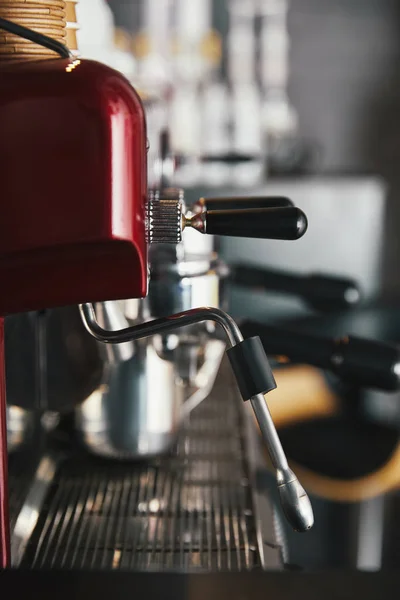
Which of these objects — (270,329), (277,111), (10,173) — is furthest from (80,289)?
(277,111)

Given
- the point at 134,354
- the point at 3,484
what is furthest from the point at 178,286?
the point at 3,484

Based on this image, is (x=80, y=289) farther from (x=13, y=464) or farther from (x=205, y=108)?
(x=205, y=108)

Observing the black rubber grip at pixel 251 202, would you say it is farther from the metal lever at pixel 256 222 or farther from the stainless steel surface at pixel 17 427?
the stainless steel surface at pixel 17 427

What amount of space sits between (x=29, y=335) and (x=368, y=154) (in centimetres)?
214

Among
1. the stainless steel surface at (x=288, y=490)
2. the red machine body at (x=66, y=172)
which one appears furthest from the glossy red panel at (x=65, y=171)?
the stainless steel surface at (x=288, y=490)

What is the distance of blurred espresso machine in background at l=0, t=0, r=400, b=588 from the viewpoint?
1.20 ft

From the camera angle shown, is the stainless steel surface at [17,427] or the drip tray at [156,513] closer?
the drip tray at [156,513]

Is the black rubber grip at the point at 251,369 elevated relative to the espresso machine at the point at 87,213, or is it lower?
lower

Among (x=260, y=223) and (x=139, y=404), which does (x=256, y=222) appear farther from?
(x=139, y=404)

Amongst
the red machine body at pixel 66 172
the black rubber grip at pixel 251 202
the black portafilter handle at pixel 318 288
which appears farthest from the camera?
the black portafilter handle at pixel 318 288

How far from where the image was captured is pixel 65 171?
365 millimetres

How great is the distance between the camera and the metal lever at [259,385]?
1.31ft

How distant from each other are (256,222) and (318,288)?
0.31m

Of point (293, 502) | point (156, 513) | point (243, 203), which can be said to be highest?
point (243, 203)
